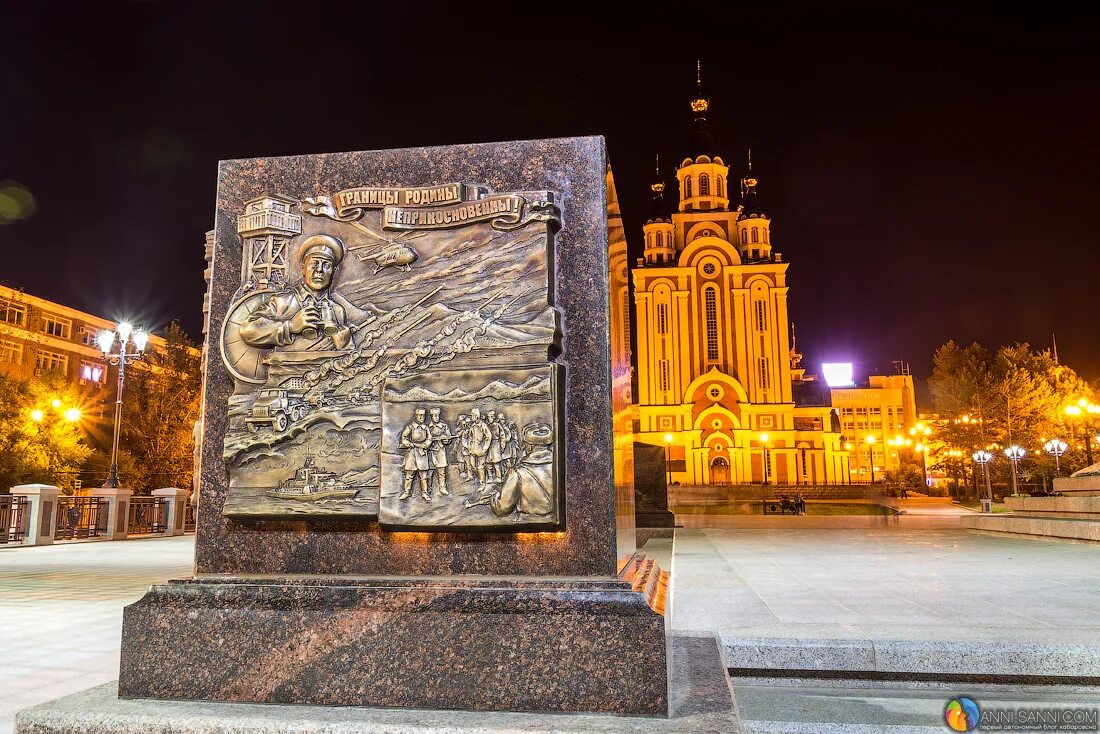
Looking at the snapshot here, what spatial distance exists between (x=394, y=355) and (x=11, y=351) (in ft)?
123

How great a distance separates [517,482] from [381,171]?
1.49 m

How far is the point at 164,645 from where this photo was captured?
2.63m

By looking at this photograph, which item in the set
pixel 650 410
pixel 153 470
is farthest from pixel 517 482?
pixel 650 410

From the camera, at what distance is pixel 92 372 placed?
140 feet

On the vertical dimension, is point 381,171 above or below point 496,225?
above

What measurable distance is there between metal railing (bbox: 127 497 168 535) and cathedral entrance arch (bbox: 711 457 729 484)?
4912 cm

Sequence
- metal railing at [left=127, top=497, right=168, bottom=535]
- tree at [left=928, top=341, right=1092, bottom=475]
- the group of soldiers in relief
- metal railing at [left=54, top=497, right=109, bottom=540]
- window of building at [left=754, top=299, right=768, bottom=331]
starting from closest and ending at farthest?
the group of soldiers in relief → metal railing at [left=54, top=497, right=109, bottom=540] → metal railing at [left=127, top=497, right=168, bottom=535] → tree at [left=928, top=341, right=1092, bottom=475] → window of building at [left=754, top=299, right=768, bottom=331]

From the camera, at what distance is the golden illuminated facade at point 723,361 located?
205ft

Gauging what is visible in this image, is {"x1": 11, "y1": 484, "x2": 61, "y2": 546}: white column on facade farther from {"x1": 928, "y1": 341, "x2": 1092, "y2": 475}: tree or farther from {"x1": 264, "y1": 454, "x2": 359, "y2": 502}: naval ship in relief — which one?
{"x1": 928, "y1": 341, "x2": 1092, "y2": 475}: tree

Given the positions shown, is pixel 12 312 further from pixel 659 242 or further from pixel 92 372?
pixel 659 242

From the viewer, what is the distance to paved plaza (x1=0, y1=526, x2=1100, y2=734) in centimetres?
352

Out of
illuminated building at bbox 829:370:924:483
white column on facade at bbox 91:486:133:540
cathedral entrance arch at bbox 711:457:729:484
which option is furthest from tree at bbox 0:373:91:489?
illuminated building at bbox 829:370:924:483

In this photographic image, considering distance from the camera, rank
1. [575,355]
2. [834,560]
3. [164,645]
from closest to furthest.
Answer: [164,645] → [575,355] → [834,560]

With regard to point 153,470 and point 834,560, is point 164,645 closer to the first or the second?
point 834,560
